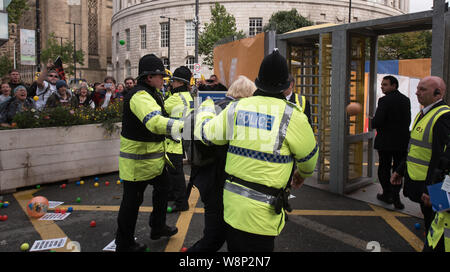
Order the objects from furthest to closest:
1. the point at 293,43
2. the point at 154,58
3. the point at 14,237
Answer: the point at 293,43, the point at 14,237, the point at 154,58

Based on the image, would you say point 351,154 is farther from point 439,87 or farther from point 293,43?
point 439,87

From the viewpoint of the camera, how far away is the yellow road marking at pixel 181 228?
14.3 ft

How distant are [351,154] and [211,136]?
5.04 meters

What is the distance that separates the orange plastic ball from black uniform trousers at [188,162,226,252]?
3431 millimetres

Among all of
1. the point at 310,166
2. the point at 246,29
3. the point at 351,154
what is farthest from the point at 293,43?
the point at 246,29

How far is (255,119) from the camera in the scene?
8.40 ft

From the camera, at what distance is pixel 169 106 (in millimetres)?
5332

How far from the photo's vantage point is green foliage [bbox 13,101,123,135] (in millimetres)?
6828

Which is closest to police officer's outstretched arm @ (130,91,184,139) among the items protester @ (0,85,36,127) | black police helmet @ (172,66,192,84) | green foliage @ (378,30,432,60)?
black police helmet @ (172,66,192,84)

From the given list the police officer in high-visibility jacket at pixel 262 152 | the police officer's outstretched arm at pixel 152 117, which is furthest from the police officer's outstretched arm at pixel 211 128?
the police officer's outstretched arm at pixel 152 117

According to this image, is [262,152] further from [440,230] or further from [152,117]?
[440,230]

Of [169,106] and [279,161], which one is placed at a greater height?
[169,106]

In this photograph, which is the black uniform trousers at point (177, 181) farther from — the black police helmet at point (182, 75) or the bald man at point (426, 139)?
the bald man at point (426, 139)

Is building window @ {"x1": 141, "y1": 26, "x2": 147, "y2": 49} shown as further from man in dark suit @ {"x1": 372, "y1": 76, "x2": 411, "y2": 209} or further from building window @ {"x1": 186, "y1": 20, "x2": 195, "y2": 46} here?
man in dark suit @ {"x1": 372, "y1": 76, "x2": 411, "y2": 209}
